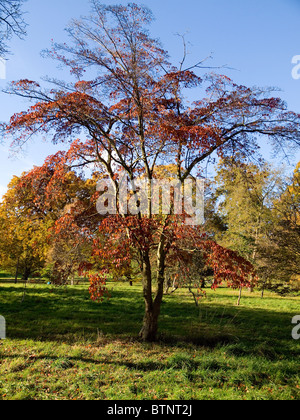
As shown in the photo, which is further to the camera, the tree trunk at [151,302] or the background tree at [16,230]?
the background tree at [16,230]

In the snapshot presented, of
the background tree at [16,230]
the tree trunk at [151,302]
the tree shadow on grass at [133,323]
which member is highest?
the background tree at [16,230]

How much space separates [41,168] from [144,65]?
4146 mm

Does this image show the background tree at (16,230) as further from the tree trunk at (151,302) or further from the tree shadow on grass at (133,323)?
the tree trunk at (151,302)

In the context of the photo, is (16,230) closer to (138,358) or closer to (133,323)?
(133,323)

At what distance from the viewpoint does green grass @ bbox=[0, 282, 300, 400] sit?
15.1 ft

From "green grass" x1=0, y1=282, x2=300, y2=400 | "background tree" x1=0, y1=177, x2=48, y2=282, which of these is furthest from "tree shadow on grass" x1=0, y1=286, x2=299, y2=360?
"background tree" x1=0, y1=177, x2=48, y2=282

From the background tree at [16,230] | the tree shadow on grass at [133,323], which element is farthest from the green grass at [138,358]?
the background tree at [16,230]

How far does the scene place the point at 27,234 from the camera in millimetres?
15695

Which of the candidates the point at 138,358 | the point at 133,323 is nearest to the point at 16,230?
the point at 133,323

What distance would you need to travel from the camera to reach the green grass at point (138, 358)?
4.60 metres

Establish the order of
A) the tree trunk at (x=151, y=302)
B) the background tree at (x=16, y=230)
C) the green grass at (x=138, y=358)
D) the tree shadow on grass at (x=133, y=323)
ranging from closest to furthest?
1. the green grass at (x=138, y=358)
2. the tree shadow on grass at (x=133, y=323)
3. the tree trunk at (x=151, y=302)
4. the background tree at (x=16, y=230)

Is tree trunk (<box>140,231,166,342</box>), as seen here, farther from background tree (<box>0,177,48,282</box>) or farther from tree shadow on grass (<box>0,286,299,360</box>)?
background tree (<box>0,177,48,282</box>)
